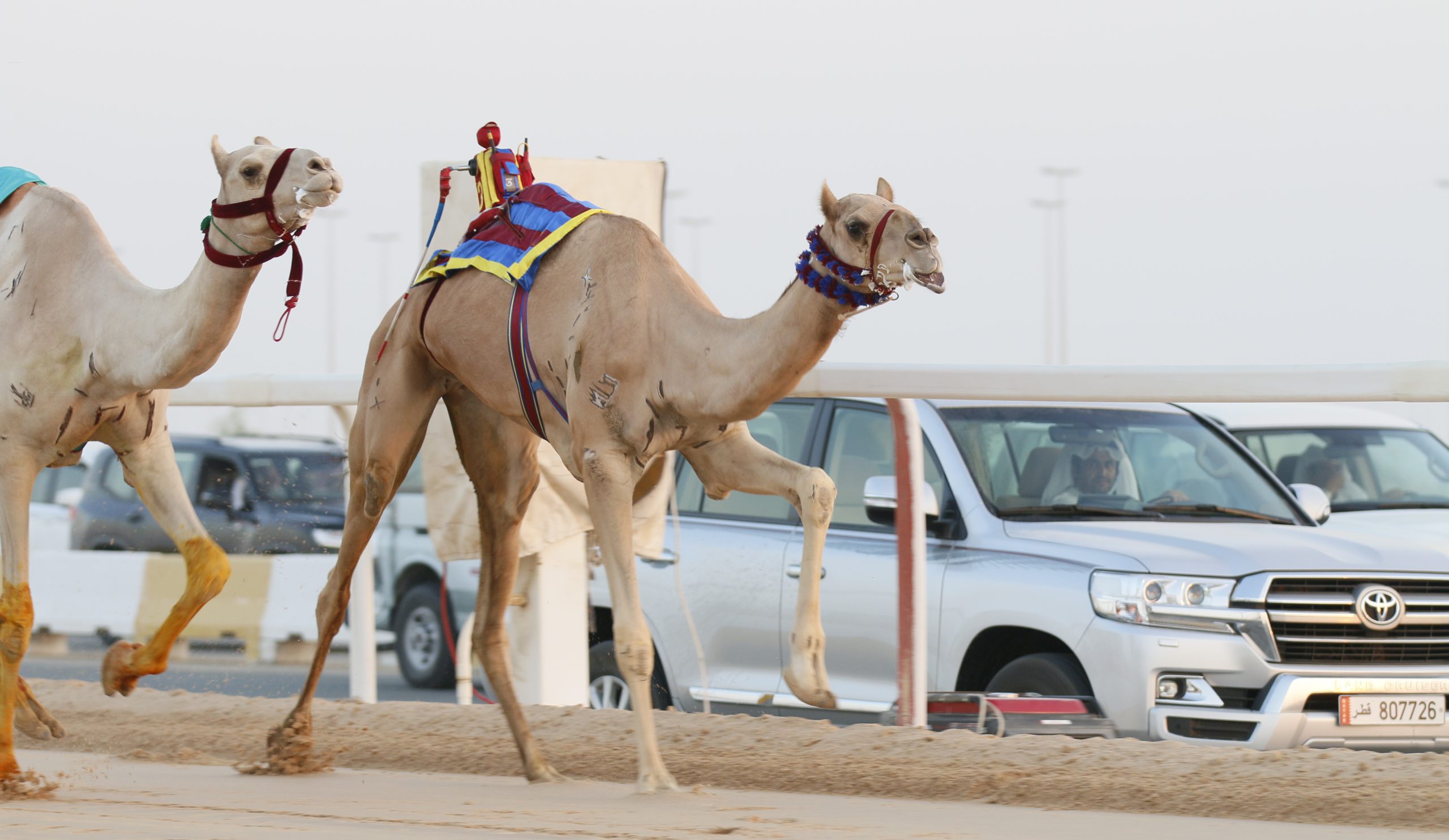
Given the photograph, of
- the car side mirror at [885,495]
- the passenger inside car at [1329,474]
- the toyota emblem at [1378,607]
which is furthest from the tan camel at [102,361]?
the passenger inside car at [1329,474]

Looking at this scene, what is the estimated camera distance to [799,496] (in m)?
6.08

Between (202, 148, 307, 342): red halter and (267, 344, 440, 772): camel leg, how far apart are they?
1.88 feet

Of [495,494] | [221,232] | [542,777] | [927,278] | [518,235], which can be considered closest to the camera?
[927,278]

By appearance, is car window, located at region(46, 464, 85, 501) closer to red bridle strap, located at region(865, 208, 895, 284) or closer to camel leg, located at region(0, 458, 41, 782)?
camel leg, located at region(0, 458, 41, 782)

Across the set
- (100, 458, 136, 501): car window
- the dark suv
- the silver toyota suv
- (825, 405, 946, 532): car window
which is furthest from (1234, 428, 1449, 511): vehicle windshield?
(100, 458, 136, 501): car window

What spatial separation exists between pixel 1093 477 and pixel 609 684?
271 cm

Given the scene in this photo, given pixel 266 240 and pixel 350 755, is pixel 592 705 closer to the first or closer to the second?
pixel 350 755

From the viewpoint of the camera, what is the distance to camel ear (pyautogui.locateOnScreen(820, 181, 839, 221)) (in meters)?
5.68

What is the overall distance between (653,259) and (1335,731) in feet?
11.4

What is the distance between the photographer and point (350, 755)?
305 inches

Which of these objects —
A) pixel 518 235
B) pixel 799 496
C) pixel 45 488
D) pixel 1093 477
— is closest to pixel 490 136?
pixel 518 235

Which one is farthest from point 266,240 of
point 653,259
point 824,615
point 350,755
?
point 824,615

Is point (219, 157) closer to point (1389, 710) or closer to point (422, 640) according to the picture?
point (1389, 710)

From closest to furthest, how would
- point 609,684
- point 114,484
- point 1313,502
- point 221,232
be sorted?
point 221,232
point 1313,502
point 609,684
point 114,484
